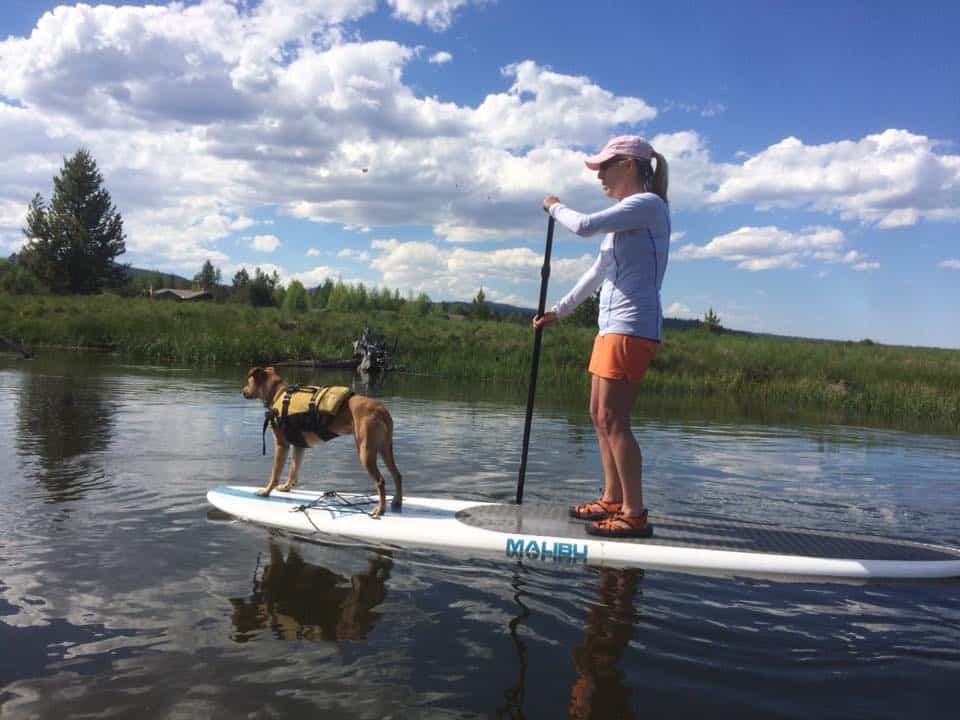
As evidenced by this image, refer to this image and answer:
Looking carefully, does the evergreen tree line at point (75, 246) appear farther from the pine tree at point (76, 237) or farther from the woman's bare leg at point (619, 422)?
the woman's bare leg at point (619, 422)

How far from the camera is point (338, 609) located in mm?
4121

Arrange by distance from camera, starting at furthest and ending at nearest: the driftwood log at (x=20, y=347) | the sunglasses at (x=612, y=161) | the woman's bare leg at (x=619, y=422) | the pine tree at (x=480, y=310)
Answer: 1. the pine tree at (x=480, y=310)
2. the driftwood log at (x=20, y=347)
3. the sunglasses at (x=612, y=161)
4. the woman's bare leg at (x=619, y=422)

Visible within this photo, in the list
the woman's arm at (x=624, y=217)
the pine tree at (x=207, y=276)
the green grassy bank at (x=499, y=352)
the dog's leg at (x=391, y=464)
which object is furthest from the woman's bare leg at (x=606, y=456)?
the pine tree at (x=207, y=276)

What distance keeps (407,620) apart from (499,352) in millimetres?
28687

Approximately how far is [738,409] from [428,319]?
27.3 metres

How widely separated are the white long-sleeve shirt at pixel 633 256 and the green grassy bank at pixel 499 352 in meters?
17.9

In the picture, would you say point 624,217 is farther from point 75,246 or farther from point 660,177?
point 75,246

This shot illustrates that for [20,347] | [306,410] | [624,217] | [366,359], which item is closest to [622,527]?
[624,217]

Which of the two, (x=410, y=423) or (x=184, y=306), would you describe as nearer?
A: (x=410, y=423)

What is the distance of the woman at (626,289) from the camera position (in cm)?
511

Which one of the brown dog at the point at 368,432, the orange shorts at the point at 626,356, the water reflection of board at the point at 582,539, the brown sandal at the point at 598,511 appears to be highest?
the orange shorts at the point at 626,356

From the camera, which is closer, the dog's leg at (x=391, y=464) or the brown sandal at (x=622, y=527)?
the brown sandal at (x=622, y=527)

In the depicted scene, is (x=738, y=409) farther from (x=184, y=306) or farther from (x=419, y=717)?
(x=184, y=306)

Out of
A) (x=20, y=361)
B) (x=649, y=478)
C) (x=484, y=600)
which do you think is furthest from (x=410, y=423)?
(x=20, y=361)
